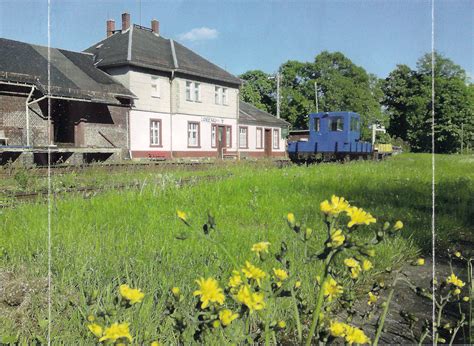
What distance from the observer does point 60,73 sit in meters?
17.9

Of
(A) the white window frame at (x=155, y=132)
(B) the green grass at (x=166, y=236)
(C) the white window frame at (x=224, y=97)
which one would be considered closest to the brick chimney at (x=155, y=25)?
(B) the green grass at (x=166, y=236)

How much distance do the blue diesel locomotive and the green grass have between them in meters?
0.46

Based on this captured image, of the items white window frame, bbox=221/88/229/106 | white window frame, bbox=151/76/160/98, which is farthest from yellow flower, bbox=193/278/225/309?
white window frame, bbox=221/88/229/106

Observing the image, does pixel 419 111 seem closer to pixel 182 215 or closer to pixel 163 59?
pixel 182 215

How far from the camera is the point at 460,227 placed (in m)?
3.66

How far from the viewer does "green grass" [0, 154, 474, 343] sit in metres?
1.75

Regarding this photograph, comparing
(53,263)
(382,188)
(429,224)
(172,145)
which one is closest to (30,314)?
(53,263)

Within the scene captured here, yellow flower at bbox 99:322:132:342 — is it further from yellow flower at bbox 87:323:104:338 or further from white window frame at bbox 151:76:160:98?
white window frame at bbox 151:76:160:98

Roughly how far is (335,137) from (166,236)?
5.30 feet

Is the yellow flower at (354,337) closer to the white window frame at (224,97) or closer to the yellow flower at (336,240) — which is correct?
the yellow flower at (336,240)

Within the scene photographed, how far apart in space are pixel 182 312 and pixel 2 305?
1279 millimetres

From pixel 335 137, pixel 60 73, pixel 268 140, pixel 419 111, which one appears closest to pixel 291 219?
pixel 419 111

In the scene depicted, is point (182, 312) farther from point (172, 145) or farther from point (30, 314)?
point (172, 145)

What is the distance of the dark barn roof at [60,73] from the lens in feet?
51.5
